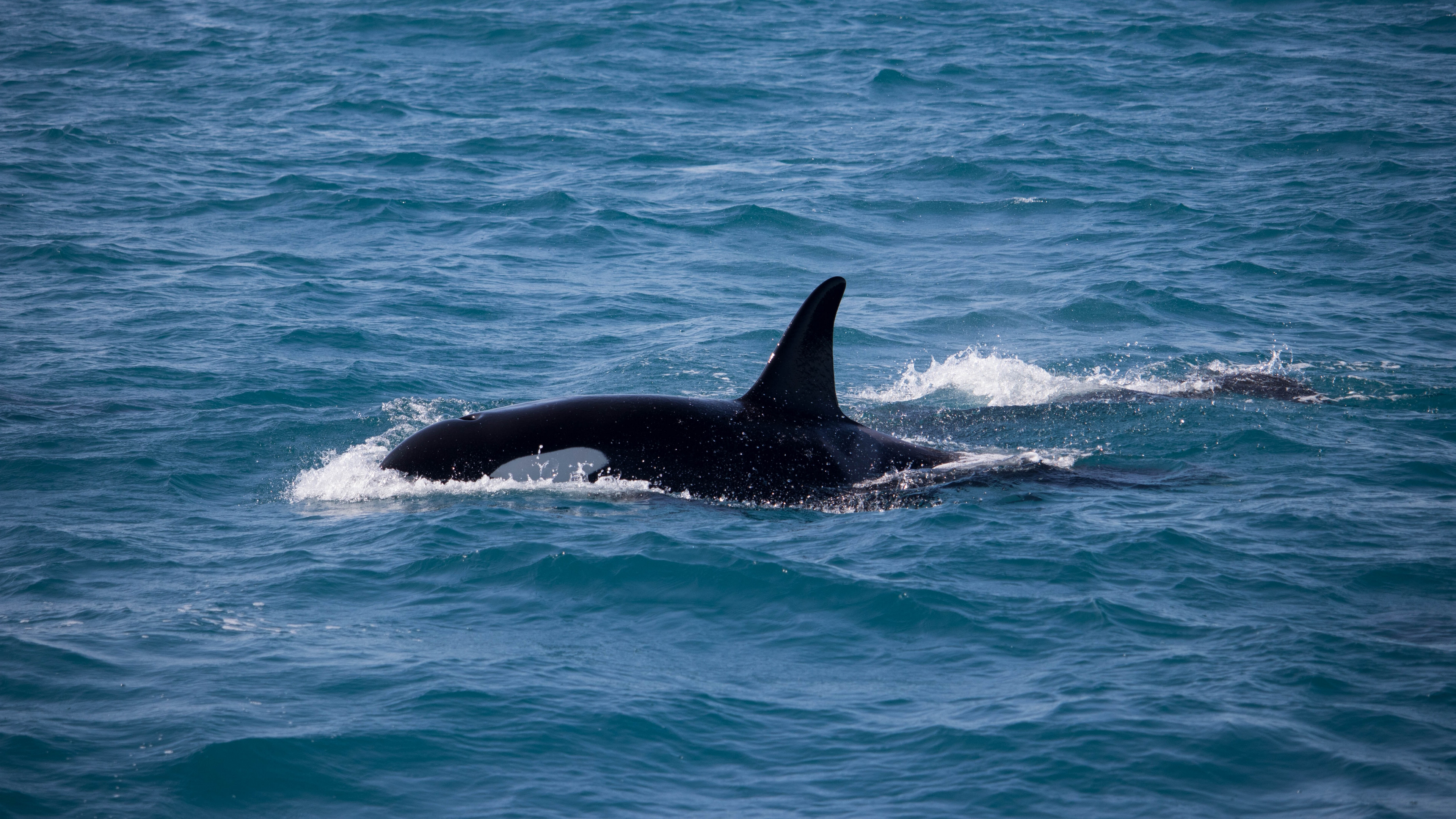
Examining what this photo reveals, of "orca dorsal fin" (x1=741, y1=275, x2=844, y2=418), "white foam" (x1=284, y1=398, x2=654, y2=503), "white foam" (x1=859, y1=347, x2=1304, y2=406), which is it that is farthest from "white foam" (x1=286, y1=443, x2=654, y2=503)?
"white foam" (x1=859, y1=347, x2=1304, y2=406)

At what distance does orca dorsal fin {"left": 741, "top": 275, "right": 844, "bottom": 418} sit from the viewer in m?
10.5

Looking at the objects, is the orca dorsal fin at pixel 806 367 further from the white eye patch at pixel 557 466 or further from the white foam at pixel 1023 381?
the white foam at pixel 1023 381

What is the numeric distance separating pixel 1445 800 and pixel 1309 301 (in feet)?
43.1

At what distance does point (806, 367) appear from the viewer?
10.9 meters

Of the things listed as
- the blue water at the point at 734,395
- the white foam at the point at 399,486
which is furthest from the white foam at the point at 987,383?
the white foam at the point at 399,486

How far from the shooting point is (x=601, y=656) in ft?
27.6

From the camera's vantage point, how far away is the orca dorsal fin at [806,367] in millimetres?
10547

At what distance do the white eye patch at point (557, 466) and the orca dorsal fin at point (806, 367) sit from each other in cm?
148

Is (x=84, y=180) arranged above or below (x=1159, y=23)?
below

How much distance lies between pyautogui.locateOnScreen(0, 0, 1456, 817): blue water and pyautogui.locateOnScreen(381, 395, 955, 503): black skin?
258 mm

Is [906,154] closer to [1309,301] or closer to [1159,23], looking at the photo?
[1309,301]

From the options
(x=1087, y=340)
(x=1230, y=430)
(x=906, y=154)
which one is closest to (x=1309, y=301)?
(x=1087, y=340)

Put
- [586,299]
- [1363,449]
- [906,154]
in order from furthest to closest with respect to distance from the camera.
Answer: [906,154] → [586,299] → [1363,449]

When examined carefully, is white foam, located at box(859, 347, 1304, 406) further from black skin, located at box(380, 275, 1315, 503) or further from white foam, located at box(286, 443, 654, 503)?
white foam, located at box(286, 443, 654, 503)
